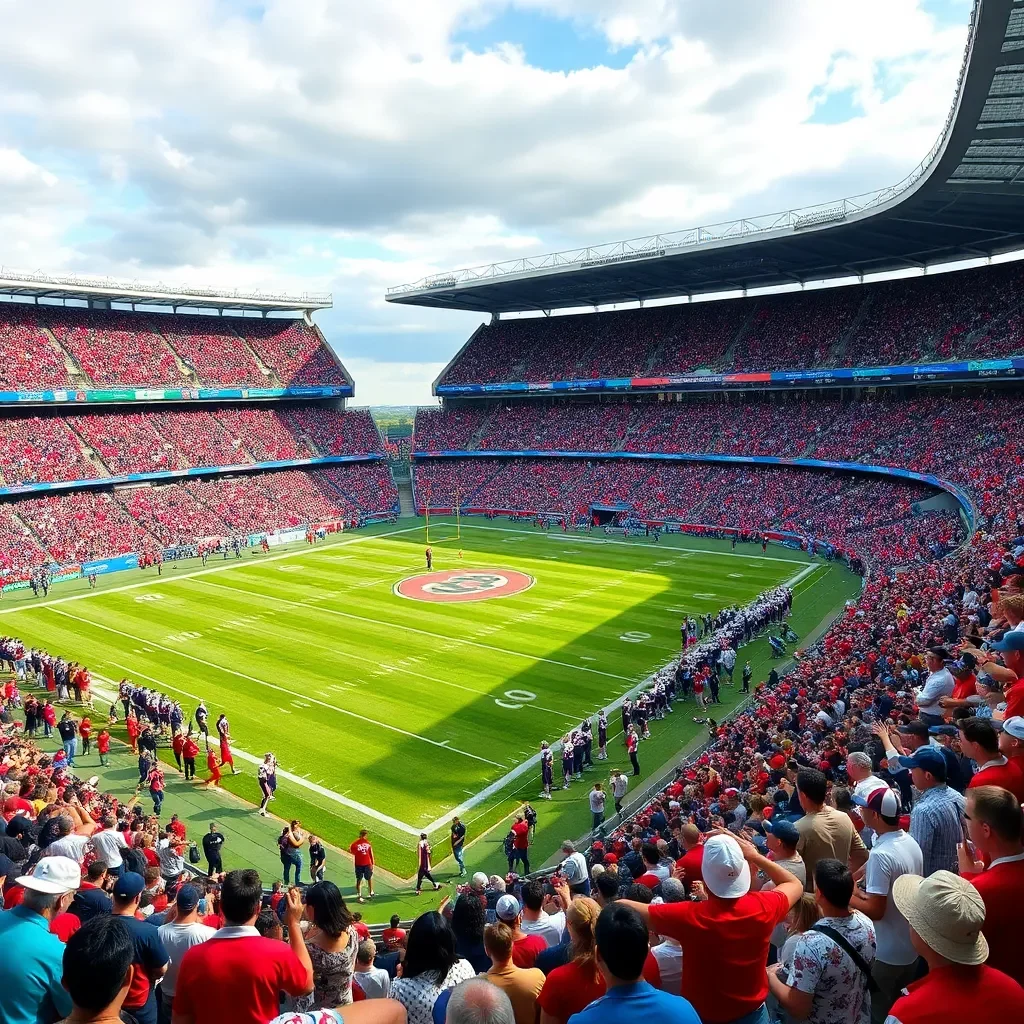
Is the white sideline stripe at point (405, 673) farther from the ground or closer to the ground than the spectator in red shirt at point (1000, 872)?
closer to the ground

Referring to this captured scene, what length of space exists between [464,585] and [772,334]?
1272 inches

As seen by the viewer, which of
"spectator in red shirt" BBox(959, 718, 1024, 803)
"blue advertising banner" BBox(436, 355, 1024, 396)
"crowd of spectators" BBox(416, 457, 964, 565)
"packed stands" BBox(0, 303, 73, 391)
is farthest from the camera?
"packed stands" BBox(0, 303, 73, 391)

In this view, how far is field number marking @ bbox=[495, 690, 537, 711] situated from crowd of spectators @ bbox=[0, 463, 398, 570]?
2980 cm

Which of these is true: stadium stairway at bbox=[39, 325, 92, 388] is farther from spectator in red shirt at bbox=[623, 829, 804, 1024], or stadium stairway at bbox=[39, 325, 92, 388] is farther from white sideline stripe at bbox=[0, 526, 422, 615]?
spectator in red shirt at bbox=[623, 829, 804, 1024]

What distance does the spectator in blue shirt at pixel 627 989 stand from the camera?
345 cm

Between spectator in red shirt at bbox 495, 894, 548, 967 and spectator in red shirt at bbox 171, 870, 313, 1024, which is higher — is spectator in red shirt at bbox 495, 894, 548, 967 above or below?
below

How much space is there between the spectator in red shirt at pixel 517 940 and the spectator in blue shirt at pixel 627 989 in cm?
216

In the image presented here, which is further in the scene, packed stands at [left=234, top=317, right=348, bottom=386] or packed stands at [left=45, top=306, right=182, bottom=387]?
packed stands at [left=234, top=317, right=348, bottom=386]

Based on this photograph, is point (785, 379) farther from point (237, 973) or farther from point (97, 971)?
point (97, 971)


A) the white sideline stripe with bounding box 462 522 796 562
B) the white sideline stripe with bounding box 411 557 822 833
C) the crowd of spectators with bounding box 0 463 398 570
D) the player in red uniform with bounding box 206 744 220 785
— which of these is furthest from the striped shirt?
the crowd of spectators with bounding box 0 463 398 570

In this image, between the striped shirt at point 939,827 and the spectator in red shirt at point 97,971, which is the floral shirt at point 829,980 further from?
the spectator in red shirt at point 97,971

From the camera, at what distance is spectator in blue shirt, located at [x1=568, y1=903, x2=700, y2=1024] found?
136 inches

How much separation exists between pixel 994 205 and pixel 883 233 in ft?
25.0

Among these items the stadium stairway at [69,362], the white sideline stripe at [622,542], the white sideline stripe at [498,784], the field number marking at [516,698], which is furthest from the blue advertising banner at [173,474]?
the white sideline stripe at [498,784]
